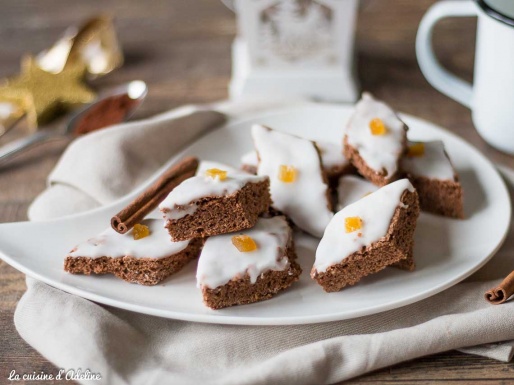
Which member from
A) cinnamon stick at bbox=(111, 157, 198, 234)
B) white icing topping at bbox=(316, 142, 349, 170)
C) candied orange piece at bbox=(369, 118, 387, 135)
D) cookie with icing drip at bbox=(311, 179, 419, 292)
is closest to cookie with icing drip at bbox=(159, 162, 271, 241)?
cinnamon stick at bbox=(111, 157, 198, 234)

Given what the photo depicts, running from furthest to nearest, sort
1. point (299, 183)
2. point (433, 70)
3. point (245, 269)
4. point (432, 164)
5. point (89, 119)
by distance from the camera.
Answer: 1. point (89, 119)
2. point (433, 70)
3. point (432, 164)
4. point (299, 183)
5. point (245, 269)

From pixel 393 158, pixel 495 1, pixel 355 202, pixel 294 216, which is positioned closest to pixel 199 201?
pixel 294 216

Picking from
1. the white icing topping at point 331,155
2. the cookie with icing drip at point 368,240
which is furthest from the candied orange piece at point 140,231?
the white icing topping at point 331,155

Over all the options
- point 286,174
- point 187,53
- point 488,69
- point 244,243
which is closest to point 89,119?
point 187,53

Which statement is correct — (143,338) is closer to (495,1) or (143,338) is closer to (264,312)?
(264,312)

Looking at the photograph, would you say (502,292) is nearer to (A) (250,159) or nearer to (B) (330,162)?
(B) (330,162)

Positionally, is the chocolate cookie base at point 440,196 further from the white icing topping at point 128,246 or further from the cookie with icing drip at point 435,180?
the white icing topping at point 128,246

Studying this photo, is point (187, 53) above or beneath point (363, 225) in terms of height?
beneath

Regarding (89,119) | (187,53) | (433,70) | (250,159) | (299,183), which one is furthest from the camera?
(187,53)
